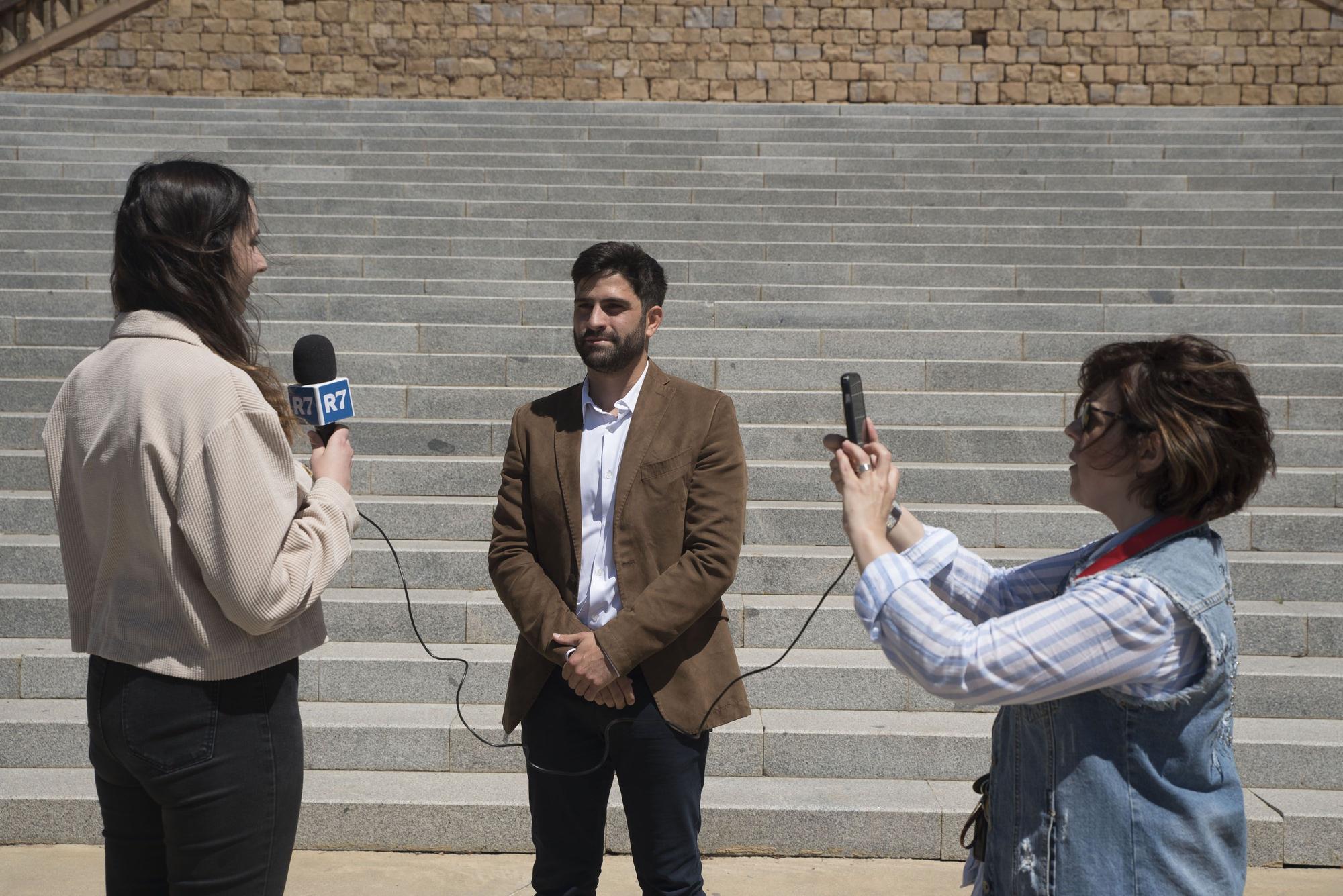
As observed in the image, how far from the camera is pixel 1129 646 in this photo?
59.7 inches

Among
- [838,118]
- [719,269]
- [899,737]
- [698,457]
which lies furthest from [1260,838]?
[838,118]

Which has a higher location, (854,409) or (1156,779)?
(854,409)

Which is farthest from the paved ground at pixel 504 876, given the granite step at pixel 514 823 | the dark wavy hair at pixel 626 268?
the dark wavy hair at pixel 626 268

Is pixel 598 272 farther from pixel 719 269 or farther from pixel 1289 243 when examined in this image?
pixel 1289 243

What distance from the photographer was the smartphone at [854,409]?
5.99 feet

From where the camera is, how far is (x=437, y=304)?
7.12 meters

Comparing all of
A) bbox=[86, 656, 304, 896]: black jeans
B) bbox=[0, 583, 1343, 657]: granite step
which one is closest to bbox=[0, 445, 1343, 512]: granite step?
bbox=[0, 583, 1343, 657]: granite step

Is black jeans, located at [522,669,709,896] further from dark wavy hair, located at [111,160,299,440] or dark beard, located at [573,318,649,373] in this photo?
dark wavy hair, located at [111,160,299,440]

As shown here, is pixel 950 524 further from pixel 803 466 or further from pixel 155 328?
pixel 155 328

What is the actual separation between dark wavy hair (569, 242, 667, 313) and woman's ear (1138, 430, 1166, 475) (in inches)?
56.9

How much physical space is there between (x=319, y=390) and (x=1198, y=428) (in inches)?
61.1

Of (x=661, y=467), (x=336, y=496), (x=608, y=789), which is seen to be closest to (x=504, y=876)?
(x=608, y=789)

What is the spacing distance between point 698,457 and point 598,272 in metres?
0.53

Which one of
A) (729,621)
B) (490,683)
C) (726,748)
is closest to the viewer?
(726,748)
